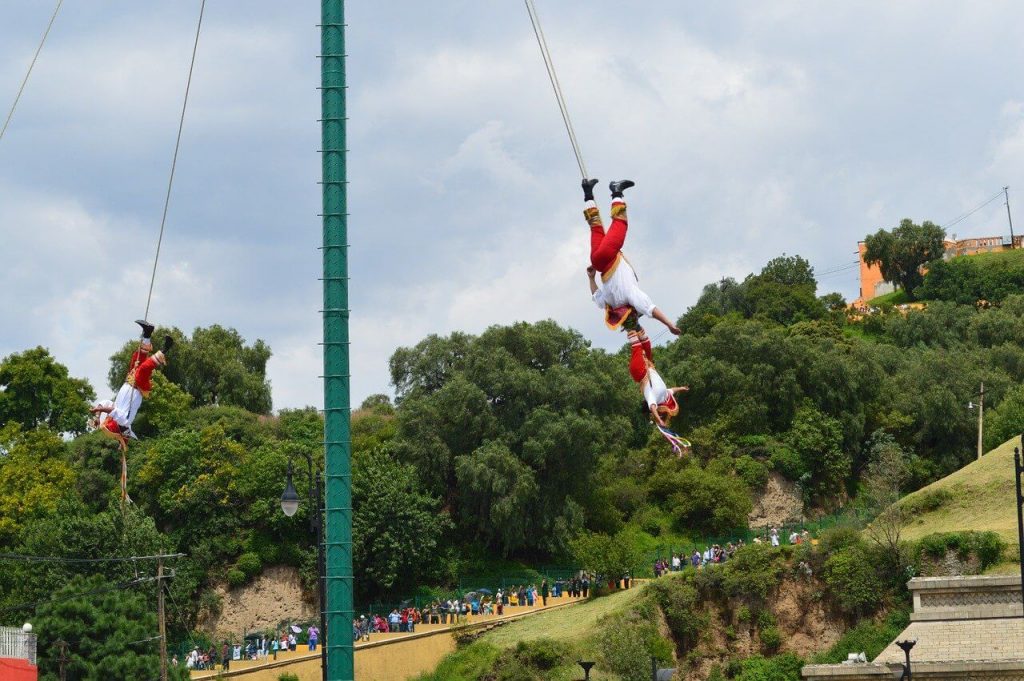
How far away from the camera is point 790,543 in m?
60.7

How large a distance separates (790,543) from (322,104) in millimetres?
39531

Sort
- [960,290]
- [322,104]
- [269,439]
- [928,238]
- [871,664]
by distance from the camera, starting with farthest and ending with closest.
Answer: [928,238] → [960,290] → [269,439] → [871,664] → [322,104]

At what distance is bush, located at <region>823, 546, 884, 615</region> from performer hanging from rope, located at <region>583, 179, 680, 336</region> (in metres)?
35.8

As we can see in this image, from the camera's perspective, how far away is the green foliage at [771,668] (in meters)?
54.6

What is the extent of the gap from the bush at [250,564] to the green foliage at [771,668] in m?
19.3

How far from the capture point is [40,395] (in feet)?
246

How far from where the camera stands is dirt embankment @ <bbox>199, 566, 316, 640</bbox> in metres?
63.7

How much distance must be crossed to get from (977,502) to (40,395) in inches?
1600

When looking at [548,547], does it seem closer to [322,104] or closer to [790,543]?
[790,543]

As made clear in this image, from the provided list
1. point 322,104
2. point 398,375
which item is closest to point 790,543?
point 398,375

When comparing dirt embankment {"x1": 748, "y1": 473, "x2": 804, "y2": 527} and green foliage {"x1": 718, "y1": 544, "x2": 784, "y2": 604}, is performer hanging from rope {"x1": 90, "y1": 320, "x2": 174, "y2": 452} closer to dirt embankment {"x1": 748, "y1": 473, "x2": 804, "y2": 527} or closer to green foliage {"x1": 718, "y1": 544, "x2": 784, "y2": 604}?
green foliage {"x1": 718, "y1": 544, "x2": 784, "y2": 604}

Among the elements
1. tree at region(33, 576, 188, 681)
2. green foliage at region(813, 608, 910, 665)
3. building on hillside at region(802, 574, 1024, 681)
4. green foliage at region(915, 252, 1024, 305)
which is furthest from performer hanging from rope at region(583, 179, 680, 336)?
green foliage at region(915, 252, 1024, 305)

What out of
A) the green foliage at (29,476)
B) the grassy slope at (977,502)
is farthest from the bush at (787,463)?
the green foliage at (29,476)

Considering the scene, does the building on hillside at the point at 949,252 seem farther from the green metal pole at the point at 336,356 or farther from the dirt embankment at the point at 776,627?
the green metal pole at the point at 336,356
